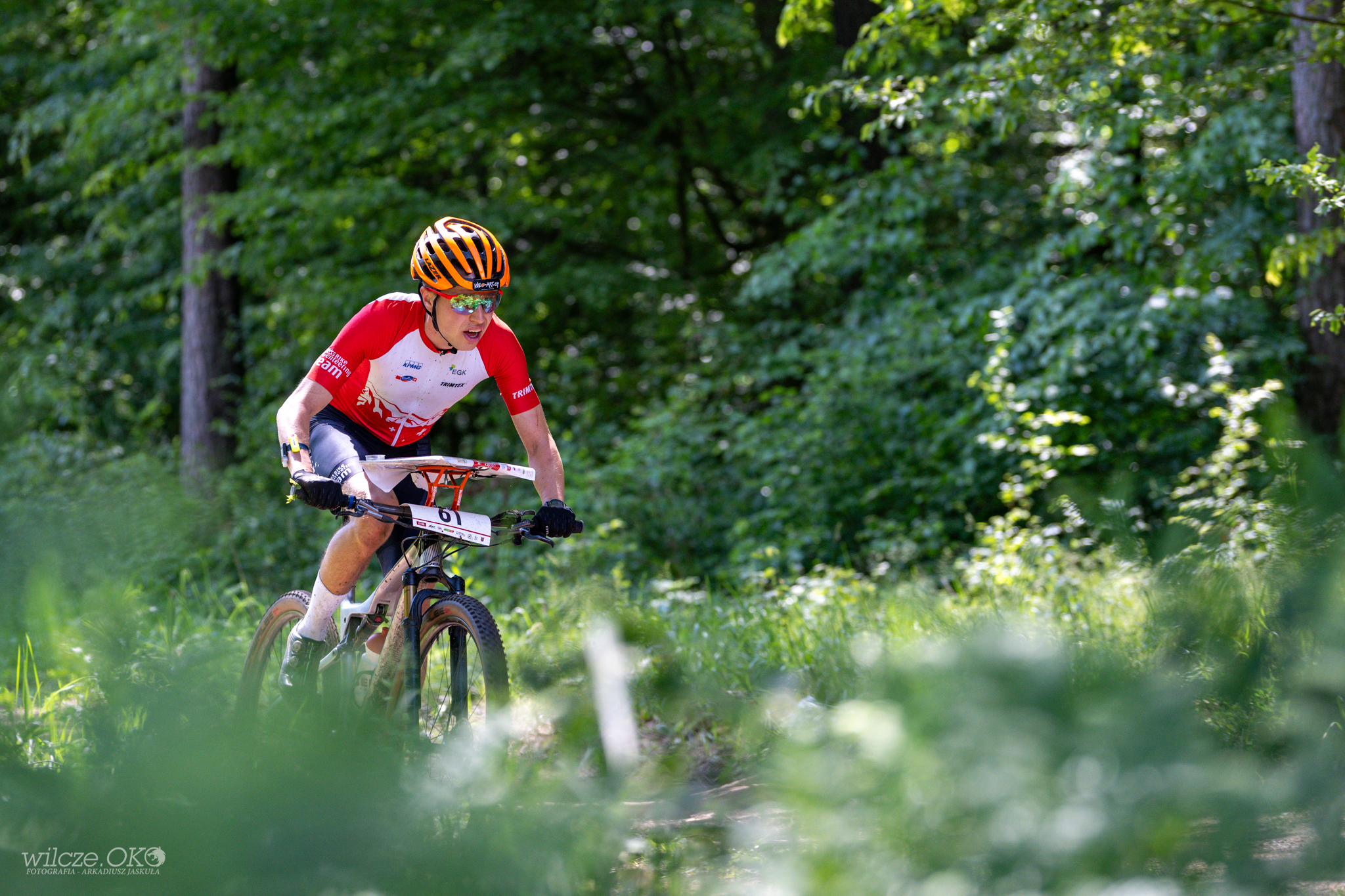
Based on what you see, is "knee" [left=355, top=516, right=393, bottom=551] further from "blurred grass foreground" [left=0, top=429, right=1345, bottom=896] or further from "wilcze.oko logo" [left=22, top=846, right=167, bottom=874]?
"wilcze.oko logo" [left=22, top=846, right=167, bottom=874]

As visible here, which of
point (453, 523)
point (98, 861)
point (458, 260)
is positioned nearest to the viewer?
point (98, 861)

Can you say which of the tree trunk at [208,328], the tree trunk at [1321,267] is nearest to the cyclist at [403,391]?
the tree trunk at [1321,267]

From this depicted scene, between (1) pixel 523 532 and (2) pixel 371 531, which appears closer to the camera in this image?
(1) pixel 523 532

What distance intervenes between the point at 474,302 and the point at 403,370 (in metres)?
0.40

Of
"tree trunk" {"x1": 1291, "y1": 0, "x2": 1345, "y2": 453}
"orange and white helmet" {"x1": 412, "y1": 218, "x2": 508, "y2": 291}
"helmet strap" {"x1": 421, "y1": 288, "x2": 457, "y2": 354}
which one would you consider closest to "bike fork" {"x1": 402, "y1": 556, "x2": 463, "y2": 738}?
"helmet strap" {"x1": 421, "y1": 288, "x2": 457, "y2": 354}

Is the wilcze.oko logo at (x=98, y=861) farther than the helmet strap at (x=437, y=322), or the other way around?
the helmet strap at (x=437, y=322)

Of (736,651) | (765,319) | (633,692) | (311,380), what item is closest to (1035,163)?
(765,319)

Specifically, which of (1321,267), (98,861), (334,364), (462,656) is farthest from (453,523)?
(1321,267)

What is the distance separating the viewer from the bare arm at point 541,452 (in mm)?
3854

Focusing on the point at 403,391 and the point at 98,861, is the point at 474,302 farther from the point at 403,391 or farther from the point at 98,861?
the point at 98,861

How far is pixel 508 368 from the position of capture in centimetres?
398

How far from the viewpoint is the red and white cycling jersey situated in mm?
3705

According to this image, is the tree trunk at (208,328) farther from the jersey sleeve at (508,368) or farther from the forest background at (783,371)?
the jersey sleeve at (508,368)

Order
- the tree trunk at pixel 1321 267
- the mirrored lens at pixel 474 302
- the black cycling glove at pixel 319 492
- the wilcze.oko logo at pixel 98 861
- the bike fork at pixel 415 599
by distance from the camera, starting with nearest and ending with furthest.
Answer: the wilcze.oko logo at pixel 98 861, the black cycling glove at pixel 319 492, the bike fork at pixel 415 599, the mirrored lens at pixel 474 302, the tree trunk at pixel 1321 267
